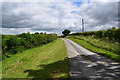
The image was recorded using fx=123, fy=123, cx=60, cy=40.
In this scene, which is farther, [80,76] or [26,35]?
[26,35]

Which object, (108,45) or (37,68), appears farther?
(108,45)

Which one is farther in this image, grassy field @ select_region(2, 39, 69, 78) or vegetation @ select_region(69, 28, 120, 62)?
vegetation @ select_region(69, 28, 120, 62)

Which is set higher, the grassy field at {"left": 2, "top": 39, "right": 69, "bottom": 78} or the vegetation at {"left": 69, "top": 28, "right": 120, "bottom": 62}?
the vegetation at {"left": 69, "top": 28, "right": 120, "bottom": 62}

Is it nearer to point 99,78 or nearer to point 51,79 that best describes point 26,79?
point 51,79

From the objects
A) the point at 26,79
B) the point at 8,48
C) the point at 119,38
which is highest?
the point at 119,38

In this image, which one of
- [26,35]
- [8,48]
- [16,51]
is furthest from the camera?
[26,35]

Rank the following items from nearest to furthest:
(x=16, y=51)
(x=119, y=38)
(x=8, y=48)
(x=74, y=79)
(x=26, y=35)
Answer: (x=74, y=79) < (x=8, y=48) < (x=16, y=51) < (x=119, y=38) < (x=26, y=35)

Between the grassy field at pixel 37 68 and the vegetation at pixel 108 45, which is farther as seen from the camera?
the vegetation at pixel 108 45

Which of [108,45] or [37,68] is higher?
[108,45]

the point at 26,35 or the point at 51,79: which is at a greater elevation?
the point at 26,35

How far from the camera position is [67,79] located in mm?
4918

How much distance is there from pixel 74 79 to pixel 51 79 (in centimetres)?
94

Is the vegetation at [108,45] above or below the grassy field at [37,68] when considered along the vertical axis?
above

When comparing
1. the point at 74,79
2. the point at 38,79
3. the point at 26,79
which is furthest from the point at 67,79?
the point at 26,79
